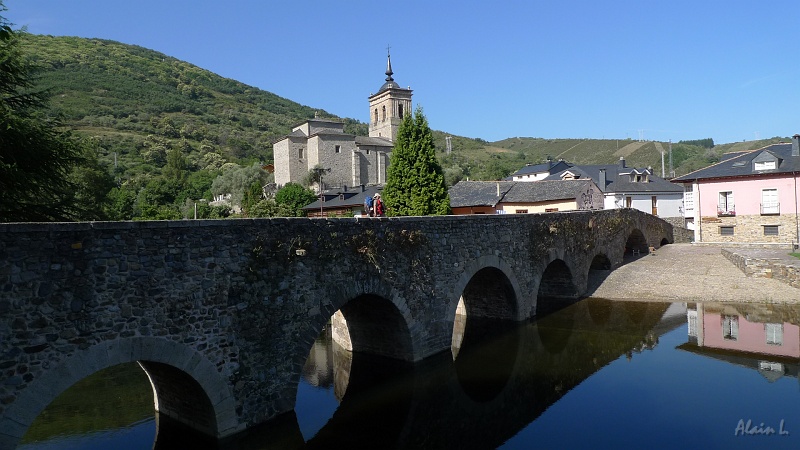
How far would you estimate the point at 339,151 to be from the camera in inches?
2926

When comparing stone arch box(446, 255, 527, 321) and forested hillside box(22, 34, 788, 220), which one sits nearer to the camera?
stone arch box(446, 255, 527, 321)

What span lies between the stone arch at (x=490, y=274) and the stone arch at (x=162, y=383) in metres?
7.34

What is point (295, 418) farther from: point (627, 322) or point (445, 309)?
point (627, 322)

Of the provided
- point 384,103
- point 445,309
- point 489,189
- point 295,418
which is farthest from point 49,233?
point 384,103

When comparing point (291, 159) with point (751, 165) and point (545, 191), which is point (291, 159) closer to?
point (545, 191)

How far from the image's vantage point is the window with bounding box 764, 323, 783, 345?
51.3 feet

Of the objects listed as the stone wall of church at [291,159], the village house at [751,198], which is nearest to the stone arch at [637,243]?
the village house at [751,198]

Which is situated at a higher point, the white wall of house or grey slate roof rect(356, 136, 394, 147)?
grey slate roof rect(356, 136, 394, 147)

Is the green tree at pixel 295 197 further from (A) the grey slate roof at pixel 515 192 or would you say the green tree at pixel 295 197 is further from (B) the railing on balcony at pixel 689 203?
(B) the railing on balcony at pixel 689 203

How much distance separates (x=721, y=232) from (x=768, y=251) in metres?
6.06

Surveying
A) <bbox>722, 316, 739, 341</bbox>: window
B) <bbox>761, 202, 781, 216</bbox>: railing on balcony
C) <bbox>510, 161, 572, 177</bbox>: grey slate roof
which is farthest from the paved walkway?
<bbox>510, 161, 572, 177</bbox>: grey slate roof

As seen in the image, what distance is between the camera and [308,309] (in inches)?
412

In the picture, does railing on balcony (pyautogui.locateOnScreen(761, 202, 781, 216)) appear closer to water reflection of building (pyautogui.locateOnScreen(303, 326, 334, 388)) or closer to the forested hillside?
water reflection of building (pyautogui.locateOnScreen(303, 326, 334, 388))

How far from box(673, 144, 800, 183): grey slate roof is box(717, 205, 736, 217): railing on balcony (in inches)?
75.5
